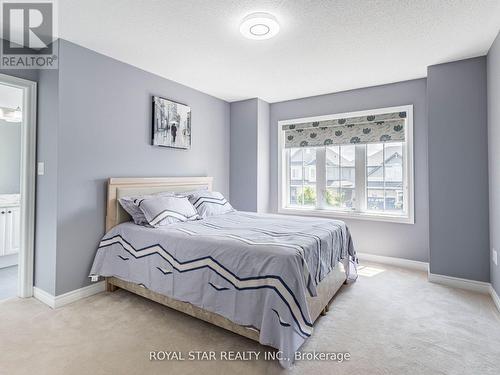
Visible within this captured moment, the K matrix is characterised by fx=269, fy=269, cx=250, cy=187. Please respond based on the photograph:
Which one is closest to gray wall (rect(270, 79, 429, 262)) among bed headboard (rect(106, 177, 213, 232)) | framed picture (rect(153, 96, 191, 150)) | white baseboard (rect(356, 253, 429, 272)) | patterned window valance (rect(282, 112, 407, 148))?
white baseboard (rect(356, 253, 429, 272))

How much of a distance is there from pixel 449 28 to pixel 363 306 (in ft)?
8.38

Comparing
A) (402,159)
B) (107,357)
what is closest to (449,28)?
(402,159)

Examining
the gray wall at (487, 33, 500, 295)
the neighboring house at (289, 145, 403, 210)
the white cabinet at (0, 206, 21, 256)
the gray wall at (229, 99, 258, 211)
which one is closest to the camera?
the gray wall at (487, 33, 500, 295)

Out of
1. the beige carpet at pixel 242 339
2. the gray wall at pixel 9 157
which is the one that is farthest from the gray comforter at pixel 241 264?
the gray wall at pixel 9 157

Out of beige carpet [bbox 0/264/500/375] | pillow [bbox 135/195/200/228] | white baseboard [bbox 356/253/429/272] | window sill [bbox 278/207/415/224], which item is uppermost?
pillow [bbox 135/195/200/228]

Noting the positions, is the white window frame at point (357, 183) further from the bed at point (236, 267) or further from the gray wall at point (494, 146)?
the bed at point (236, 267)

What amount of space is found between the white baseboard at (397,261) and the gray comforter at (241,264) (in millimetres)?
1172

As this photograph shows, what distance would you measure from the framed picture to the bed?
66cm

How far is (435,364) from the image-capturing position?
5.52ft

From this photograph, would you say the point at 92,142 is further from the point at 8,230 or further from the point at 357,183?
the point at 357,183

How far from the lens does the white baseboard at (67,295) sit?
8.08 feet

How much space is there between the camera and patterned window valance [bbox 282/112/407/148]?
3645 mm

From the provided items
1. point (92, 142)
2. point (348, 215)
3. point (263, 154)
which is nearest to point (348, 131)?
point (348, 215)

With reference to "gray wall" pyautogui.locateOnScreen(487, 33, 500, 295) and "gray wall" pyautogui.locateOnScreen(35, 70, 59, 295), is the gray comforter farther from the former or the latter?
"gray wall" pyautogui.locateOnScreen(487, 33, 500, 295)
